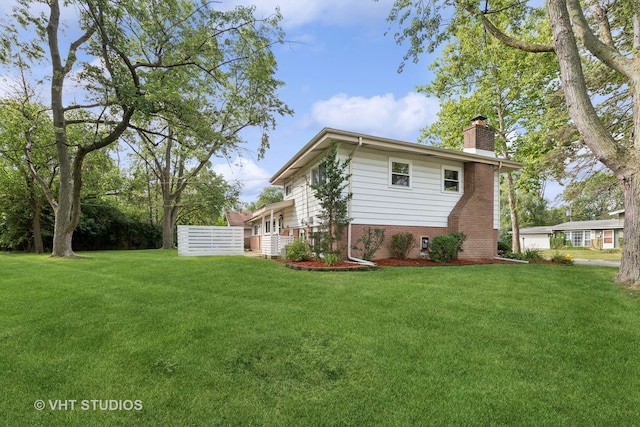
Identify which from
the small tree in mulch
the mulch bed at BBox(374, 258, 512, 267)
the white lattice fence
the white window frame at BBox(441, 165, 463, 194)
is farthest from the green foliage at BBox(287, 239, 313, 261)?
the white lattice fence

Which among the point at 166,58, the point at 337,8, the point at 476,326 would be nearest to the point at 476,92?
the point at 337,8

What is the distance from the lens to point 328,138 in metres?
9.61

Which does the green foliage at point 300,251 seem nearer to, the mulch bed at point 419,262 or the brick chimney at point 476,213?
the mulch bed at point 419,262

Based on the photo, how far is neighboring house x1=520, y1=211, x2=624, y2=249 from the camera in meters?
30.4

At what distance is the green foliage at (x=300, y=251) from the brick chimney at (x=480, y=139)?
809 centimetres

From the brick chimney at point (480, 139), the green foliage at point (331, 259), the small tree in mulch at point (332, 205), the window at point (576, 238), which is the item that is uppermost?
the brick chimney at point (480, 139)

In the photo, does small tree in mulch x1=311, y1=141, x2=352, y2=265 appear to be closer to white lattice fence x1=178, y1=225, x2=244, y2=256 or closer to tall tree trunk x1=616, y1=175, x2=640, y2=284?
tall tree trunk x1=616, y1=175, x2=640, y2=284

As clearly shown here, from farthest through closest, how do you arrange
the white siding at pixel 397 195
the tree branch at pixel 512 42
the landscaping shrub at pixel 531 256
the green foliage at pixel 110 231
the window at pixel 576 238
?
the window at pixel 576 238
the green foliage at pixel 110 231
the landscaping shrub at pixel 531 256
the white siding at pixel 397 195
the tree branch at pixel 512 42

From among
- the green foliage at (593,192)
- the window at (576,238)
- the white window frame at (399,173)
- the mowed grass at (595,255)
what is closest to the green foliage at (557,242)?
the window at (576,238)

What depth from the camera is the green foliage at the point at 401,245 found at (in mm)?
10664

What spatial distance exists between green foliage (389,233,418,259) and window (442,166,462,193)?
2.80 meters

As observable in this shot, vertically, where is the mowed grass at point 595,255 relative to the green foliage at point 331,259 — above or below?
below

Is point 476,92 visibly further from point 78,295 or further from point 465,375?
point 78,295

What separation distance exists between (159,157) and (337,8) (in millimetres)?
22508
